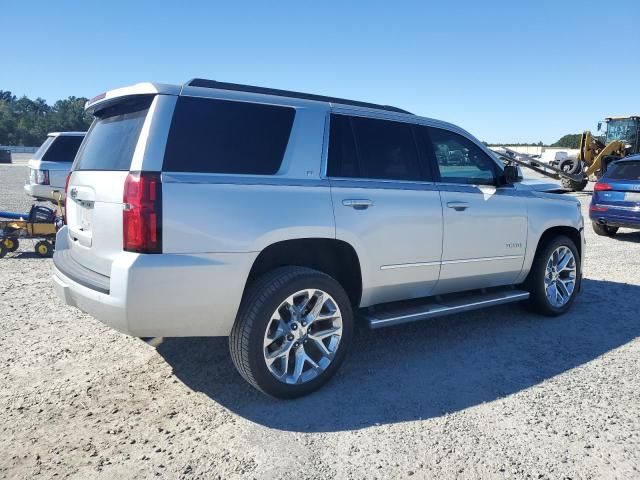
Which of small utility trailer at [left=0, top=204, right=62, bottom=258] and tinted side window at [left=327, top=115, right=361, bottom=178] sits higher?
tinted side window at [left=327, top=115, right=361, bottom=178]

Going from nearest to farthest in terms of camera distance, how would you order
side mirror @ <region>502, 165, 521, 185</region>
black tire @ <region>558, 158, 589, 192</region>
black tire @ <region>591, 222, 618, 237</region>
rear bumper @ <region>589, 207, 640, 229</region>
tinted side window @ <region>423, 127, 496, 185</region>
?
tinted side window @ <region>423, 127, 496, 185</region>, side mirror @ <region>502, 165, 521, 185</region>, rear bumper @ <region>589, 207, 640, 229</region>, black tire @ <region>591, 222, 618, 237</region>, black tire @ <region>558, 158, 589, 192</region>

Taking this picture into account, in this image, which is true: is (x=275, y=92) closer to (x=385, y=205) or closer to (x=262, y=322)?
(x=385, y=205)

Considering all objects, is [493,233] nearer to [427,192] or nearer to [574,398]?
[427,192]

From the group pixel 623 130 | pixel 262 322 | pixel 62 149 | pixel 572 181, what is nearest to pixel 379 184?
pixel 262 322

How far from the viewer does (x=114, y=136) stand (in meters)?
3.25

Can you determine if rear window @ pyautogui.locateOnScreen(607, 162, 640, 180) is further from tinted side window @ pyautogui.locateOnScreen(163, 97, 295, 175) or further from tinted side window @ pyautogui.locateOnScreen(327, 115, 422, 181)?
tinted side window @ pyautogui.locateOnScreen(163, 97, 295, 175)

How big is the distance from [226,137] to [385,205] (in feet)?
A: 4.28

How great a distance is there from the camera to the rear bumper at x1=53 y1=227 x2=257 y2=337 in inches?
105

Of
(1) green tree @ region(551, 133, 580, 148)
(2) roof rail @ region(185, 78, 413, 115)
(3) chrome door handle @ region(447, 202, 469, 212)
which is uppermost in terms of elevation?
(1) green tree @ region(551, 133, 580, 148)

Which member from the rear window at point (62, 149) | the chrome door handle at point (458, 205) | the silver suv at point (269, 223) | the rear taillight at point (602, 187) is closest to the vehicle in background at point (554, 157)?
the rear taillight at point (602, 187)

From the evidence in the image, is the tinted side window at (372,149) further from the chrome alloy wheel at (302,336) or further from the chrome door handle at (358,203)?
the chrome alloy wheel at (302,336)

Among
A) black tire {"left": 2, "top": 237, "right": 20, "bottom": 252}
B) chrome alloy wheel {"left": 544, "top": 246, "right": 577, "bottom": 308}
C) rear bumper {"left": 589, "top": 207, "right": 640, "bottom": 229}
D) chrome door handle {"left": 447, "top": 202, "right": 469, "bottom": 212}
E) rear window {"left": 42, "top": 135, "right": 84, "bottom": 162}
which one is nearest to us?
chrome door handle {"left": 447, "top": 202, "right": 469, "bottom": 212}

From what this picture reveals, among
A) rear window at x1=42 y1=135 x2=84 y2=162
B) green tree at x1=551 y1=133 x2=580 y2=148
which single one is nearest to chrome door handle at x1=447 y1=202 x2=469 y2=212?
rear window at x1=42 y1=135 x2=84 y2=162

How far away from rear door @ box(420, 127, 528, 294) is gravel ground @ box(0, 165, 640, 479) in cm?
61
